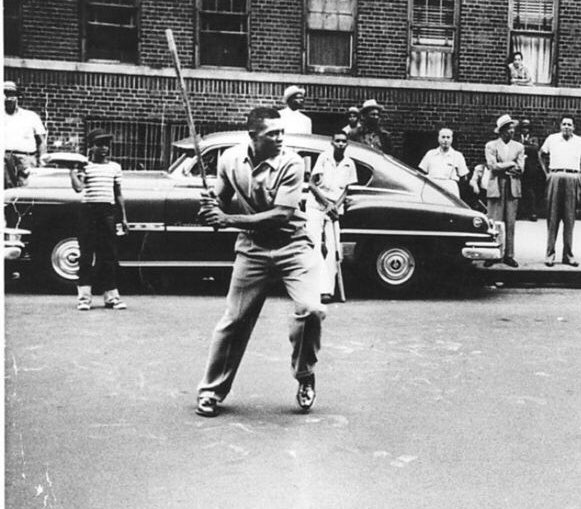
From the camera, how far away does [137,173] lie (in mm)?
11156

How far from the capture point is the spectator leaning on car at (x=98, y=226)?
31.0 feet

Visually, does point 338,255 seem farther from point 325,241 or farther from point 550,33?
point 550,33

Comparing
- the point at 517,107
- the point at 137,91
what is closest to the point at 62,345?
the point at 137,91

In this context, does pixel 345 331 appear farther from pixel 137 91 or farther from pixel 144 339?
pixel 137 91

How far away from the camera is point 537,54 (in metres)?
19.5

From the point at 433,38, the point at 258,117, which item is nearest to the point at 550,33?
the point at 433,38

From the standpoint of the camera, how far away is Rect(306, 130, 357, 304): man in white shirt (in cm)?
1020

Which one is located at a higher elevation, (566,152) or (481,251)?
(566,152)

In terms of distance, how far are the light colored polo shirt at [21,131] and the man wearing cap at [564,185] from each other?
663 cm

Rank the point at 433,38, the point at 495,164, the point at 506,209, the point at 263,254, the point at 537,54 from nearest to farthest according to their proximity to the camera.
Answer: the point at 263,254 < the point at 495,164 < the point at 506,209 < the point at 433,38 < the point at 537,54

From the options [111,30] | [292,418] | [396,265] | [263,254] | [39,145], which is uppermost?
[111,30]

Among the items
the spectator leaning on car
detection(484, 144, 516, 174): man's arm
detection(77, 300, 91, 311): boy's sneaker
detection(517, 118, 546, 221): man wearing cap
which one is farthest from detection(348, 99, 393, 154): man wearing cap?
detection(77, 300, 91, 311): boy's sneaker

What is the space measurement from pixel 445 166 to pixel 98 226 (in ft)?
17.3

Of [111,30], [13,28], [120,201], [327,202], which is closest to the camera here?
[120,201]
